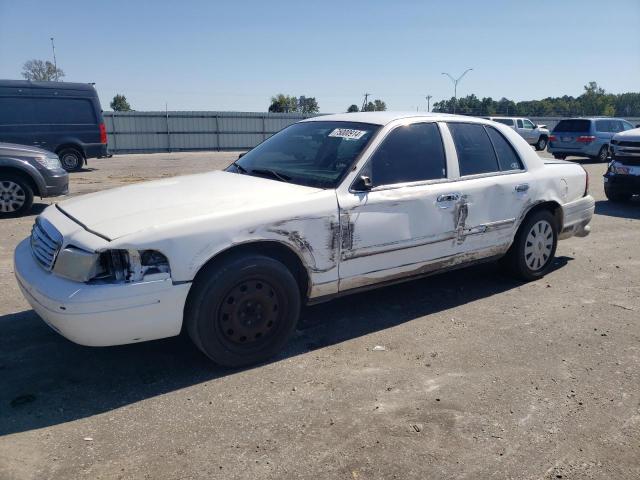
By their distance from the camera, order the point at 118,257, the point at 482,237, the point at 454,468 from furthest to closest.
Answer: the point at 482,237, the point at 118,257, the point at 454,468

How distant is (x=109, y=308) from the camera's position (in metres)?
2.92

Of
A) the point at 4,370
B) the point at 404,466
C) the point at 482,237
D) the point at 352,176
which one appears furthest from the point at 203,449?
the point at 482,237

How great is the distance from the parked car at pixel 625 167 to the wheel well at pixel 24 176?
9.92m

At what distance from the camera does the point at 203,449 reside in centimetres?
261

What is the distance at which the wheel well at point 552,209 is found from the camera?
5072 mm

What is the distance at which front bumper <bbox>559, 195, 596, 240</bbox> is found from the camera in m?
5.38

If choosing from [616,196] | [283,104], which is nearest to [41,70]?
[283,104]

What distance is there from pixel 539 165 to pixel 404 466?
12.0ft

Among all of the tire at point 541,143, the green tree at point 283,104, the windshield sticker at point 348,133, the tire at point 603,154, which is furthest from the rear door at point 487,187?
the green tree at point 283,104

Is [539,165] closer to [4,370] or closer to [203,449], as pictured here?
[203,449]

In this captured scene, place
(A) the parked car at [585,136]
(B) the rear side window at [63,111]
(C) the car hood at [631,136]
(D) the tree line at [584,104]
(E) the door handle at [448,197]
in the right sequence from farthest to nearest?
(D) the tree line at [584,104] → (A) the parked car at [585,136] → (B) the rear side window at [63,111] → (C) the car hood at [631,136] → (E) the door handle at [448,197]

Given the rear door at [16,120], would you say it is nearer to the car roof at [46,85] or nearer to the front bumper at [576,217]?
the car roof at [46,85]

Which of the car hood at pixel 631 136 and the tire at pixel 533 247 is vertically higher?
the car hood at pixel 631 136

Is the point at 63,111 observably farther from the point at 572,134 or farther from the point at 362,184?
the point at 572,134
